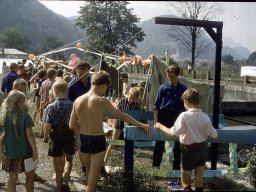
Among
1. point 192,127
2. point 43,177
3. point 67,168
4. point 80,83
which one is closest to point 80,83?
point 80,83

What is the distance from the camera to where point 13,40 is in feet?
414

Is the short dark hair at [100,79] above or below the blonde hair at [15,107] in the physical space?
above

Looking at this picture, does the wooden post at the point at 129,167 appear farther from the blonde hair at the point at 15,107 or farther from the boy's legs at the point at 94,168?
the blonde hair at the point at 15,107

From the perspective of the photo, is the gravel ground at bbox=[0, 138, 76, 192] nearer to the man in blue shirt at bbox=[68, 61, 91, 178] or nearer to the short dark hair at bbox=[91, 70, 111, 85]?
the man in blue shirt at bbox=[68, 61, 91, 178]

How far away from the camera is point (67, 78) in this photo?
7.94m

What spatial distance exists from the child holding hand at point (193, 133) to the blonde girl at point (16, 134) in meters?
1.59

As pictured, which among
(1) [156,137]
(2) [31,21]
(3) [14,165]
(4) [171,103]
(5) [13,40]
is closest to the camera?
(3) [14,165]

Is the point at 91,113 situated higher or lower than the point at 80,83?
lower

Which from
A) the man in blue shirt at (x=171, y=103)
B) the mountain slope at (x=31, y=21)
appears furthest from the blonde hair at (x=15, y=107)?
the mountain slope at (x=31, y=21)

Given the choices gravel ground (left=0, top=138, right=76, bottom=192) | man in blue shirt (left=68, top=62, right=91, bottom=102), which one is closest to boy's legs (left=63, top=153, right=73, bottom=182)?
gravel ground (left=0, top=138, right=76, bottom=192)

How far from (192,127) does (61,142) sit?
172cm

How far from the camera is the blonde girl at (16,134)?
4562 mm

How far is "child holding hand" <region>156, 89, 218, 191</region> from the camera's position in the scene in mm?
4426

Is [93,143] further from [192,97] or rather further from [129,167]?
[192,97]
